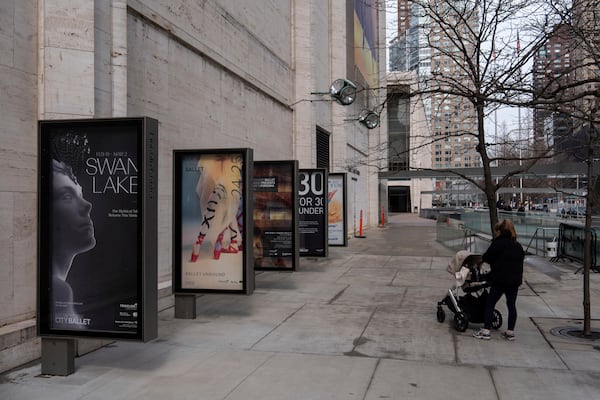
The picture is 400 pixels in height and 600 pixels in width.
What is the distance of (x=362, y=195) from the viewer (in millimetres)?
33812

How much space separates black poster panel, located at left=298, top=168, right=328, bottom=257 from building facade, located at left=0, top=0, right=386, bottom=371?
2.08 meters

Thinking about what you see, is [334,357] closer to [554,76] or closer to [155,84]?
[155,84]

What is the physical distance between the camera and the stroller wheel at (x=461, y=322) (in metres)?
7.44

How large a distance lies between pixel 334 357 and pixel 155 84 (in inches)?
237

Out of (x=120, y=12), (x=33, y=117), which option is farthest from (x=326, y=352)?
(x=120, y=12)

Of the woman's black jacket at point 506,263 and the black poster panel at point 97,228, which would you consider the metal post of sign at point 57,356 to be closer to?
the black poster panel at point 97,228

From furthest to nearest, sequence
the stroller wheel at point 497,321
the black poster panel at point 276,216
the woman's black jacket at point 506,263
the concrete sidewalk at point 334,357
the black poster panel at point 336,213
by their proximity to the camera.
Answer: the black poster panel at point 336,213, the black poster panel at point 276,216, the stroller wheel at point 497,321, the woman's black jacket at point 506,263, the concrete sidewalk at point 334,357

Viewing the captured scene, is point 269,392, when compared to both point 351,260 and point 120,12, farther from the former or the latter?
point 351,260

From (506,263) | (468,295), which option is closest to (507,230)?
(506,263)

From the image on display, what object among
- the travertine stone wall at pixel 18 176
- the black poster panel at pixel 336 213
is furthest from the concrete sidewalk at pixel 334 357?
the black poster panel at pixel 336 213

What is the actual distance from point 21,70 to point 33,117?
0.55m

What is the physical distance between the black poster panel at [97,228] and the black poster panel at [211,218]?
2581mm

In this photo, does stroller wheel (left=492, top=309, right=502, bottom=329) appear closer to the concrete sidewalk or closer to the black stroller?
the black stroller

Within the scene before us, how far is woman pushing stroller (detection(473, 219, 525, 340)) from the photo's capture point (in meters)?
6.89
